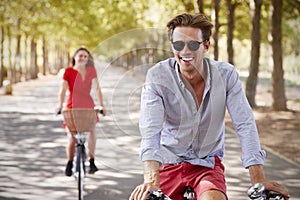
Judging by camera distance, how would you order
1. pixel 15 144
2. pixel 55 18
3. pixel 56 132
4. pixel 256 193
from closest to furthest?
1. pixel 256 193
2. pixel 15 144
3. pixel 56 132
4. pixel 55 18

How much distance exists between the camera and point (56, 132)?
14984mm

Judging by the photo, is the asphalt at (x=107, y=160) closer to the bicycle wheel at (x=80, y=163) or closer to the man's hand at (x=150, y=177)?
the bicycle wheel at (x=80, y=163)

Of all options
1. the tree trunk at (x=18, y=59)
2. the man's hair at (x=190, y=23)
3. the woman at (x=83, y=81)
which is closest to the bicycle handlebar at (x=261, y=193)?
the man's hair at (x=190, y=23)

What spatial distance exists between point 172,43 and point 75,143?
538cm

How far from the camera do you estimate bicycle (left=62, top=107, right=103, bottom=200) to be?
692 centimetres

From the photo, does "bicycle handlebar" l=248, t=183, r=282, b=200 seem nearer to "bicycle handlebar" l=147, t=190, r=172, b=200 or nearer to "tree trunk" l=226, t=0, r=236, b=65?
"bicycle handlebar" l=147, t=190, r=172, b=200

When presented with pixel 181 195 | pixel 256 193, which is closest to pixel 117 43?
pixel 181 195

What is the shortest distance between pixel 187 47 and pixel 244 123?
0.51 meters

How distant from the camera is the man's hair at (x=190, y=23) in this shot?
123 inches

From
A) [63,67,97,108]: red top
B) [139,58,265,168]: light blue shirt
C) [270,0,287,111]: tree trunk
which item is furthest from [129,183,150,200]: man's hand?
[270,0,287,111]: tree trunk

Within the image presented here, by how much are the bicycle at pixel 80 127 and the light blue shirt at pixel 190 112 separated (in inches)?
135

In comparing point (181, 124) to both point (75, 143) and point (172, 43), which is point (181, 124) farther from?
point (75, 143)

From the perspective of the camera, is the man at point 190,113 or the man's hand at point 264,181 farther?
the man at point 190,113

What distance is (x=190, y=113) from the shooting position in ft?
10.7
